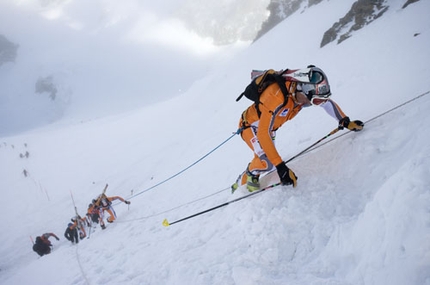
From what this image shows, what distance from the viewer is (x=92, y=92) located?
246 feet

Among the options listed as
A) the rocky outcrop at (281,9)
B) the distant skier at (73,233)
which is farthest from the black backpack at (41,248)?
the rocky outcrop at (281,9)

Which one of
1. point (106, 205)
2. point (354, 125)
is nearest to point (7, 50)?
point (106, 205)

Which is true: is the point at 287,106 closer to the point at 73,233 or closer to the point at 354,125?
the point at 354,125

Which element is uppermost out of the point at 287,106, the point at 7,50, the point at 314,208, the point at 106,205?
the point at 7,50

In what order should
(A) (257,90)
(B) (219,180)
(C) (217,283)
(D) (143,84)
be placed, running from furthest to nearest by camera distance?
(D) (143,84) → (B) (219,180) → (A) (257,90) → (C) (217,283)

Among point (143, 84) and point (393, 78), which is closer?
point (393, 78)

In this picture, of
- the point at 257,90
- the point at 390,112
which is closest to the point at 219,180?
the point at 257,90

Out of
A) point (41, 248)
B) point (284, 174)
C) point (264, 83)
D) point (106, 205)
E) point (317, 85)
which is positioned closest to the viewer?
point (284, 174)

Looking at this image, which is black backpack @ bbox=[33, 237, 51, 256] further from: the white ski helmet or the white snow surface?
the white ski helmet

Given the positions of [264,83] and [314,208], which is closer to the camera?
[314,208]

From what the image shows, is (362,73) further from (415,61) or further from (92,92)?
(92,92)

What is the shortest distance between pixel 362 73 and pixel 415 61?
2.82 meters

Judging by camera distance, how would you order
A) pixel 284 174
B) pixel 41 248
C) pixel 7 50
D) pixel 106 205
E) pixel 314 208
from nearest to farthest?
pixel 314 208 < pixel 284 174 < pixel 41 248 < pixel 106 205 < pixel 7 50

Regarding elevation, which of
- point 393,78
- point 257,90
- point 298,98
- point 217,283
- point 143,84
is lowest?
point 217,283
